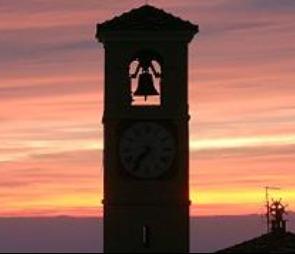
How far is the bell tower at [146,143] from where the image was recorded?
28422 millimetres

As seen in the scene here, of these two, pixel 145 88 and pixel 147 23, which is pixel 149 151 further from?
pixel 147 23

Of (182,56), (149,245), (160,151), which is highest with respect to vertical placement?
(182,56)

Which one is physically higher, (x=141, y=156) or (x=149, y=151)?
(x=149, y=151)

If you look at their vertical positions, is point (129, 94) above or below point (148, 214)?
above

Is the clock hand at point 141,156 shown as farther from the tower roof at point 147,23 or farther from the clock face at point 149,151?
the tower roof at point 147,23

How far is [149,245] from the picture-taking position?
1116 inches

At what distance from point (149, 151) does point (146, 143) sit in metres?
0.18

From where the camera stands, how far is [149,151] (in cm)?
2828

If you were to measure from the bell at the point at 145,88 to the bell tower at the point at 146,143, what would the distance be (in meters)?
0.33

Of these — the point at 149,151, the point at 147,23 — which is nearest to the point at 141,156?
the point at 149,151

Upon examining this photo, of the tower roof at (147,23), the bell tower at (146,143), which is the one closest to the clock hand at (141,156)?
the bell tower at (146,143)

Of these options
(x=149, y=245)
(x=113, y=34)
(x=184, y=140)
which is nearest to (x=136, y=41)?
(x=113, y=34)

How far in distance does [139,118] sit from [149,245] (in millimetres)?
2660

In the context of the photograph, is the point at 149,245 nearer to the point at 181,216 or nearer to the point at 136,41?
the point at 181,216
